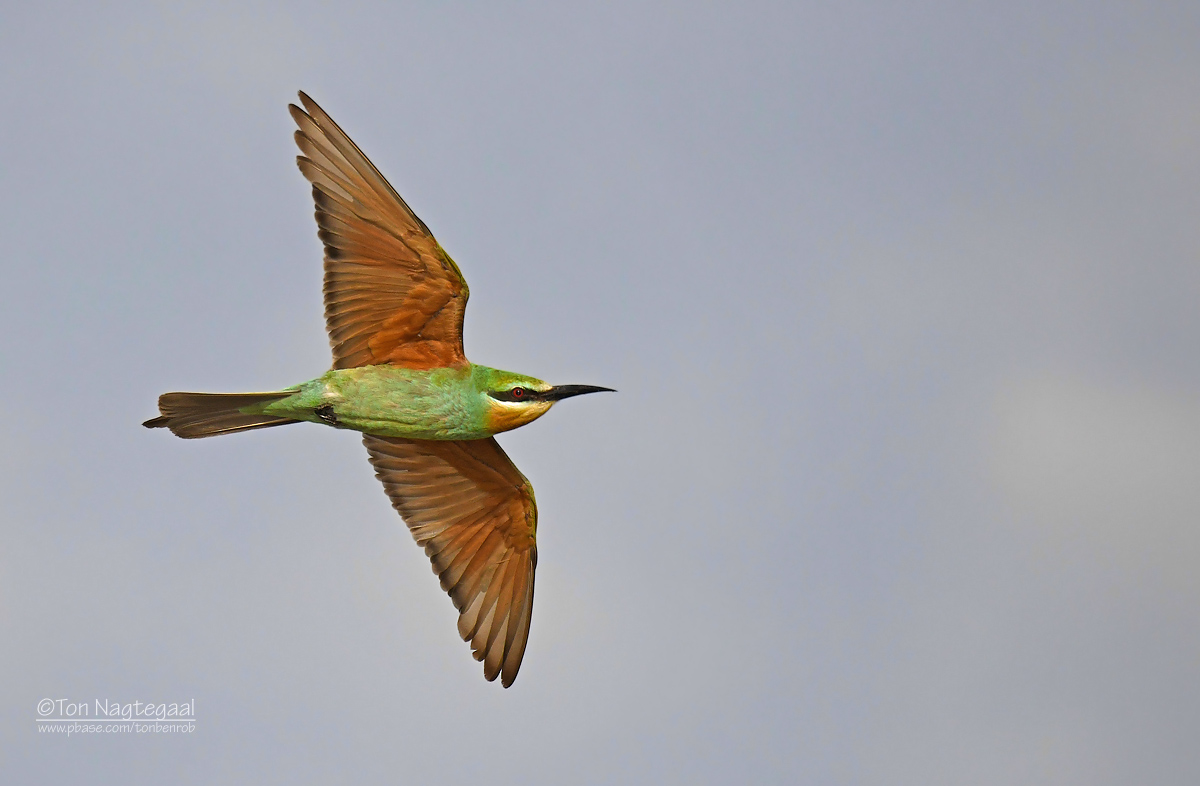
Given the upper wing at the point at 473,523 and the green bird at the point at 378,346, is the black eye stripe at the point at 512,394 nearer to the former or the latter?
the green bird at the point at 378,346

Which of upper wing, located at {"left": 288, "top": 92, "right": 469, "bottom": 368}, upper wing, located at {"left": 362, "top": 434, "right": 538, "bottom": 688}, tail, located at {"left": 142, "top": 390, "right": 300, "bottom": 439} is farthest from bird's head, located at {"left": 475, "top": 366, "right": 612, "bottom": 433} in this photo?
tail, located at {"left": 142, "top": 390, "right": 300, "bottom": 439}

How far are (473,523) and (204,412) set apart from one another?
334 centimetres

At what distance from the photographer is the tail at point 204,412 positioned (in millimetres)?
11586

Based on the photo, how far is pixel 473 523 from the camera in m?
13.7

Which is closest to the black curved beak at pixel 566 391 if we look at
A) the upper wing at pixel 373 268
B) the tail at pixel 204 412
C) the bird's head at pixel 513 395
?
the bird's head at pixel 513 395

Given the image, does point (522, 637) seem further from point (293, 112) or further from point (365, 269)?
point (293, 112)

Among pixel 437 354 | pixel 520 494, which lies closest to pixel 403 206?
pixel 437 354

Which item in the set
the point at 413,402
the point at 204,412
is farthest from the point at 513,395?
the point at 204,412

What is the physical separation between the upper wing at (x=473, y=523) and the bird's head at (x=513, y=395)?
1221 mm

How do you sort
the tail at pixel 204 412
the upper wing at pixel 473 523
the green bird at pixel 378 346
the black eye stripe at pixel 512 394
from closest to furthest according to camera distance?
1. the tail at pixel 204 412
2. the green bird at pixel 378 346
3. the black eye stripe at pixel 512 394
4. the upper wing at pixel 473 523

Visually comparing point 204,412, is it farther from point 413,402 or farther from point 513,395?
point 513,395

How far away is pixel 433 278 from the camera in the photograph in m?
11.9

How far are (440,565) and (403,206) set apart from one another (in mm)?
4137

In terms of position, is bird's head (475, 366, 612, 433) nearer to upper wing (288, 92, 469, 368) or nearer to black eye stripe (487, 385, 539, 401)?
black eye stripe (487, 385, 539, 401)
